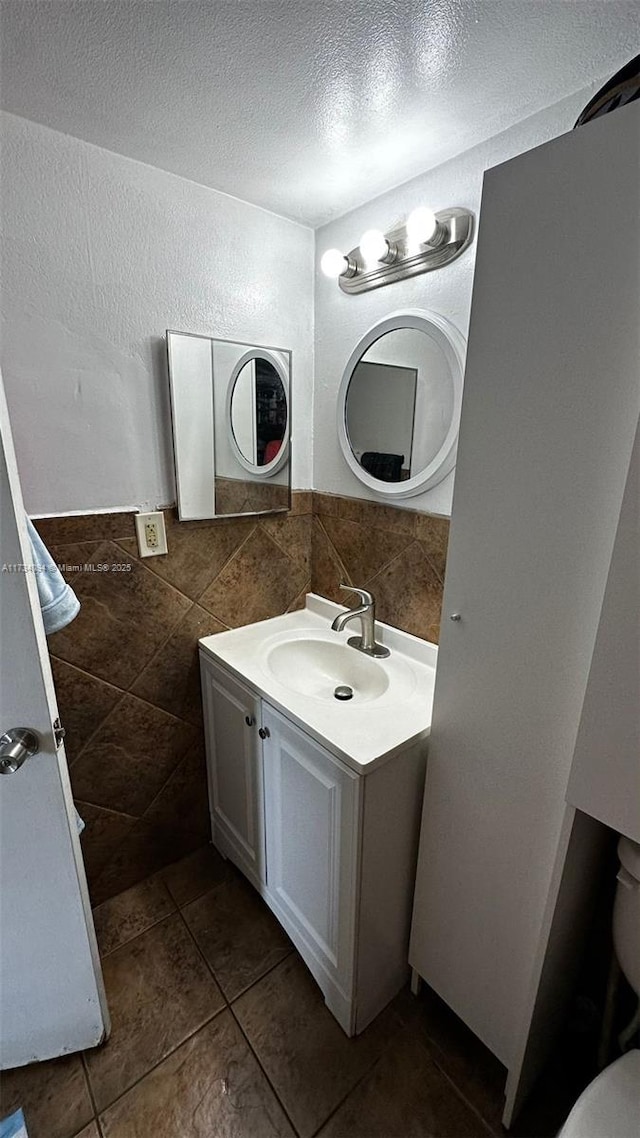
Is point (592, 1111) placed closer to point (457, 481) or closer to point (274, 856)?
point (274, 856)

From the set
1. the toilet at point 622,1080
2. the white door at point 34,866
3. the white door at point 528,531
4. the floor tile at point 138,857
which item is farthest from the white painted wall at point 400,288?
the floor tile at point 138,857

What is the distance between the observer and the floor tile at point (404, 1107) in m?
1.04

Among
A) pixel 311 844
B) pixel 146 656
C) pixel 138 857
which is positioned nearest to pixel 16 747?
pixel 146 656

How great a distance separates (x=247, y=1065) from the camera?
115 cm

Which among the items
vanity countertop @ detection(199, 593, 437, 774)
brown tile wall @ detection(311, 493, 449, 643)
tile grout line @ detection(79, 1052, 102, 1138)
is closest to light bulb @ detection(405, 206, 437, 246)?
brown tile wall @ detection(311, 493, 449, 643)

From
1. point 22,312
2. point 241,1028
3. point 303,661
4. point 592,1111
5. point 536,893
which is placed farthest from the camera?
point 303,661

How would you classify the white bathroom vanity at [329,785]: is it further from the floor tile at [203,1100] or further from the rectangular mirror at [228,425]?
the rectangular mirror at [228,425]

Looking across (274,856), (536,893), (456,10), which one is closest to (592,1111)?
(536,893)

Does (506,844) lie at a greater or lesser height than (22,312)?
lesser

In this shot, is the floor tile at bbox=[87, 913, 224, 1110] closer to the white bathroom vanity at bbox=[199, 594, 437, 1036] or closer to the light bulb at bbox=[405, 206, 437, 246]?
the white bathroom vanity at bbox=[199, 594, 437, 1036]

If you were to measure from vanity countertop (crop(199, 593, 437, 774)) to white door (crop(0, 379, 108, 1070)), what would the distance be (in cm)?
53

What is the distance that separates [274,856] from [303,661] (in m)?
0.59

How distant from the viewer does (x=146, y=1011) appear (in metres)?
1.27

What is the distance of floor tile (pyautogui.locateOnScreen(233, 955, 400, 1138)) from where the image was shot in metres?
1.10
